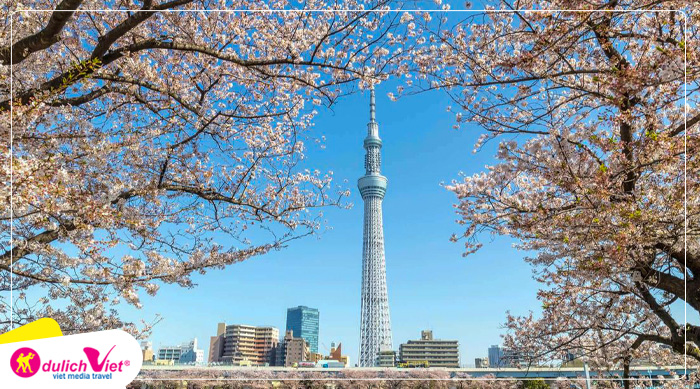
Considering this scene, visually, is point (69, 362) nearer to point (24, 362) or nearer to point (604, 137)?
point (24, 362)

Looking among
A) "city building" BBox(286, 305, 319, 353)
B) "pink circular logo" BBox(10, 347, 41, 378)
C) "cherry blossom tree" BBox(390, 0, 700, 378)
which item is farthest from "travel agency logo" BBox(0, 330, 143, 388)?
"city building" BBox(286, 305, 319, 353)

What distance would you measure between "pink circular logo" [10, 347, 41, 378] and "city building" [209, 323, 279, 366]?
5737 centimetres

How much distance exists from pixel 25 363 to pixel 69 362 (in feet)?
0.74

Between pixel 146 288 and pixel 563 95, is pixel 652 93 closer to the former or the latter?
pixel 563 95

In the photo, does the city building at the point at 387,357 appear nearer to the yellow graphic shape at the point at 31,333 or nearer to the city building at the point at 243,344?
the city building at the point at 243,344

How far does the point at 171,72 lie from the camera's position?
4094mm

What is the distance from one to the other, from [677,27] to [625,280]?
211 cm

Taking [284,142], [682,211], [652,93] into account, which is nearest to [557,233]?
[682,211]

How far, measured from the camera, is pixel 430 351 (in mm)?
63969

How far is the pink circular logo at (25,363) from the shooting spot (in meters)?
2.23

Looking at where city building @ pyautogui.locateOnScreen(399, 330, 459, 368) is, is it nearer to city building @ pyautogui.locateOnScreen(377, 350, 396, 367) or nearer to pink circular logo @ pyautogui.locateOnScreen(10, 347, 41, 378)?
city building @ pyautogui.locateOnScreen(377, 350, 396, 367)

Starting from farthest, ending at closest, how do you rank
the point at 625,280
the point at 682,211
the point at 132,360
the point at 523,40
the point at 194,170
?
the point at 194,170 < the point at 625,280 < the point at 523,40 < the point at 682,211 < the point at 132,360

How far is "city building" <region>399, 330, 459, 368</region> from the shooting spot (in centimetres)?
6247

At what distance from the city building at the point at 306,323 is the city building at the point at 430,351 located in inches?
831
